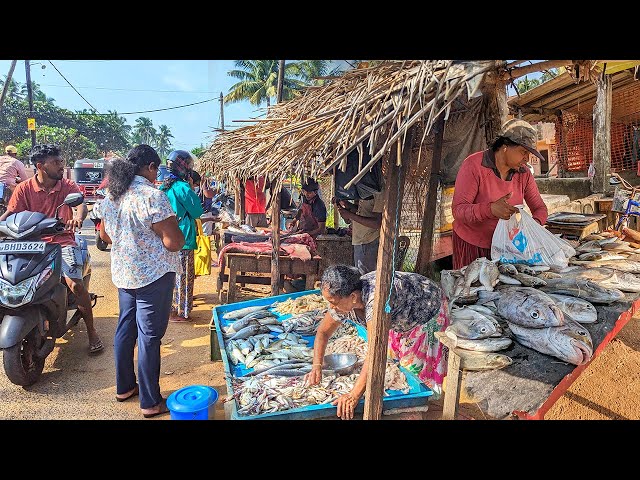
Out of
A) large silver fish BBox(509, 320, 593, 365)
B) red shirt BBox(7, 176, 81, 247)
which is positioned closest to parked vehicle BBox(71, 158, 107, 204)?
red shirt BBox(7, 176, 81, 247)

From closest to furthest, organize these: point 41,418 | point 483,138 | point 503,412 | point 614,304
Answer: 1. point 503,412
2. point 614,304
3. point 41,418
4. point 483,138

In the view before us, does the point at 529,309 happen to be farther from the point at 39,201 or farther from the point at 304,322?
the point at 39,201

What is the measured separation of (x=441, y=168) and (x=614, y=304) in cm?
273

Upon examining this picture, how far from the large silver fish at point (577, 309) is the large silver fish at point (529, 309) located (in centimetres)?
17

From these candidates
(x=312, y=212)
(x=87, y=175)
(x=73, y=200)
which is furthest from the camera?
(x=87, y=175)

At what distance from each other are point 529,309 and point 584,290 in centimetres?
77

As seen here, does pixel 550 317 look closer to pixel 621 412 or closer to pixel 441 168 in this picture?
pixel 621 412

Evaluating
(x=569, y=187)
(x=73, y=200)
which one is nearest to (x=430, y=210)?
(x=73, y=200)

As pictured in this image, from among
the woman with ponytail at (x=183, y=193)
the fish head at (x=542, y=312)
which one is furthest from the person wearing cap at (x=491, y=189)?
the woman with ponytail at (x=183, y=193)

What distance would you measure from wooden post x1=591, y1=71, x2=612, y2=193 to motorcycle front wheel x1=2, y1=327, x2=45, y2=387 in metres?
10.00

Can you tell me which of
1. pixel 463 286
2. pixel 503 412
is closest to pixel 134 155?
pixel 463 286

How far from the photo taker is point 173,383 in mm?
4223

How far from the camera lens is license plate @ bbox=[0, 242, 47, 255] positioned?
378cm
